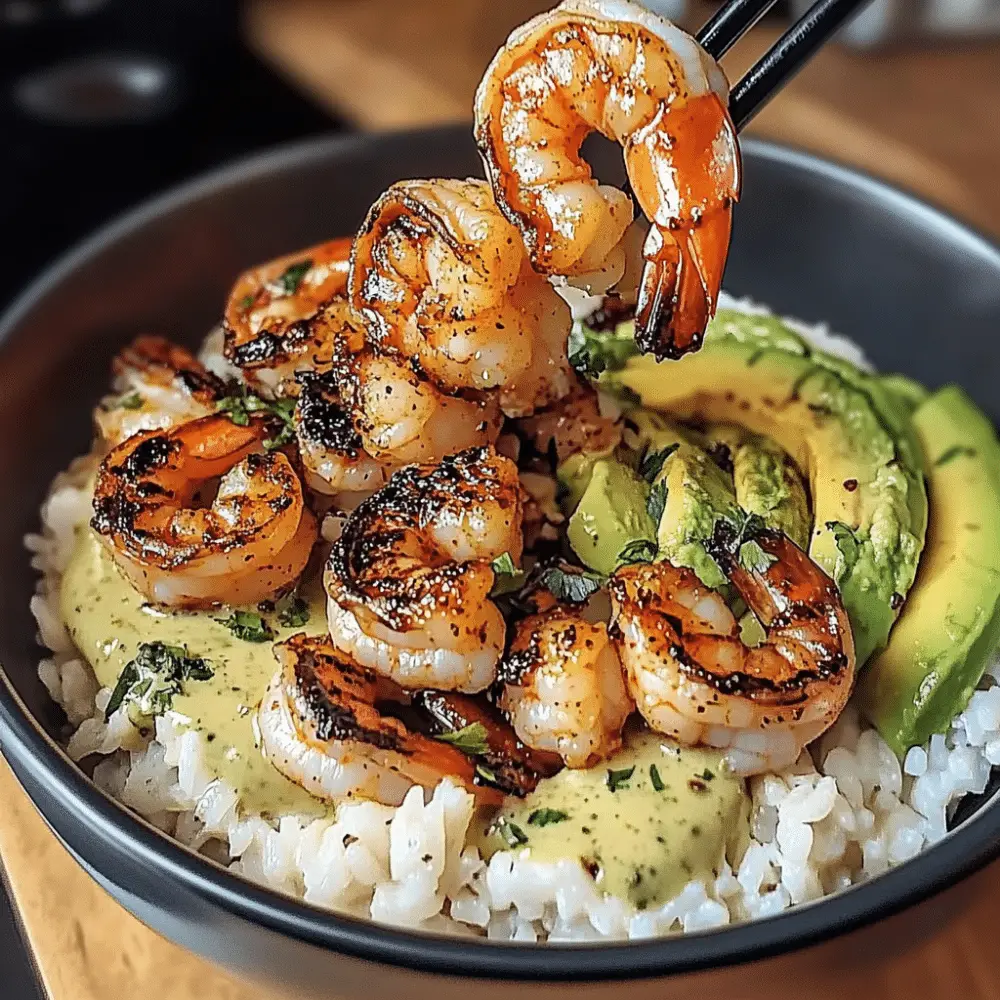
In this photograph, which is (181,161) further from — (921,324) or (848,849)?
(848,849)

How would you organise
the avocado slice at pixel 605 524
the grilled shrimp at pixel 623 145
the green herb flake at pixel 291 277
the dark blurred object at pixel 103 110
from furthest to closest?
the dark blurred object at pixel 103 110
the green herb flake at pixel 291 277
the avocado slice at pixel 605 524
the grilled shrimp at pixel 623 145

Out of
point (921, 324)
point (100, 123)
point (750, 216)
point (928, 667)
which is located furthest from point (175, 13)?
point (928, 667)

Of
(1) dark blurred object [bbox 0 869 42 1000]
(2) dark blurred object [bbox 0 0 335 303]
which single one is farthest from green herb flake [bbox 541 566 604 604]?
(2) dark blurred object [bbox 0 0 335 303]

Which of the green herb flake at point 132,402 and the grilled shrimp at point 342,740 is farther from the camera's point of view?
the green herb flake at point 132,402

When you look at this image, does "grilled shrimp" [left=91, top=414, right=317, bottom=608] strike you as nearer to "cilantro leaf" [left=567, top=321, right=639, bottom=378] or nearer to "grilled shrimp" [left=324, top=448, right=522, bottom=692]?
"grilled shrimp" [left=324, top=448, right=522, bottom=692]

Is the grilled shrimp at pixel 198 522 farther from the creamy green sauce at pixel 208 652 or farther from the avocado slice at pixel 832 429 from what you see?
the avocado slice at pixel 832 429

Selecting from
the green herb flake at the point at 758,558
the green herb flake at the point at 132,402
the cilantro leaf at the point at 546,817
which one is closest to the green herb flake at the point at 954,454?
the green herb flake at the point at 758,558

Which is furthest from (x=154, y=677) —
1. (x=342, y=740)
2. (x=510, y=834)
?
(x=510, y=834)

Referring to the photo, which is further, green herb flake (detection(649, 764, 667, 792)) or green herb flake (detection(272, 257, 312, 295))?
green herb flake (detection(272, 257, 312, 295))
